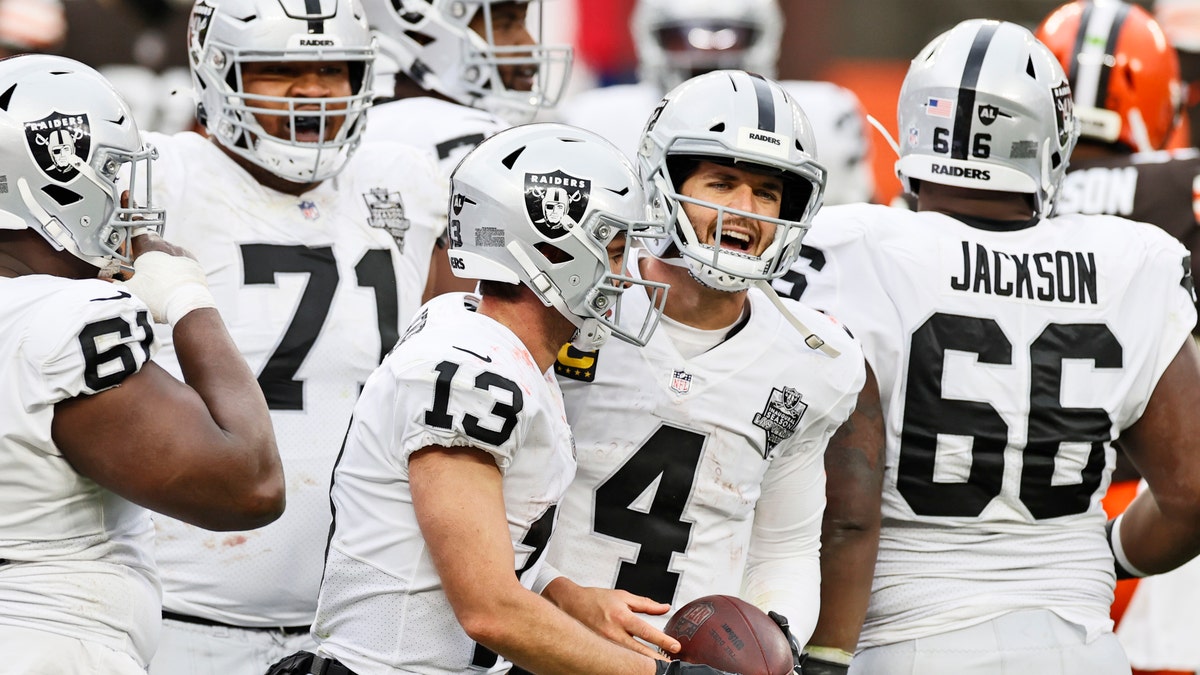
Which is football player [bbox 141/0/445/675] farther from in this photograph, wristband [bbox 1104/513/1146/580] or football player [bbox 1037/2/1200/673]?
football player [bbox 1037/2/1200/673]

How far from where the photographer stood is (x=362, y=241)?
387cm

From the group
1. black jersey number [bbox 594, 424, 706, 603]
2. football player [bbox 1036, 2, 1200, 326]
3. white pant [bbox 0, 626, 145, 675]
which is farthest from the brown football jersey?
white pant [bbox 0, 626, 145, 675]

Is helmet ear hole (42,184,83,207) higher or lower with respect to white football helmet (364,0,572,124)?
higher

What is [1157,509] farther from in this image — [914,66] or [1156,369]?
[914,66]

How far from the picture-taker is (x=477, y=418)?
8.66 ft

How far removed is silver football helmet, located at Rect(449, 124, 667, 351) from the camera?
2.91m

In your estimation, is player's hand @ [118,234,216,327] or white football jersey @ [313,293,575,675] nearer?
white football jersey @ [313,293,575,675]

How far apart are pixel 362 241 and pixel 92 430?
124 centimetres

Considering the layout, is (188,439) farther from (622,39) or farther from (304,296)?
(622,39)

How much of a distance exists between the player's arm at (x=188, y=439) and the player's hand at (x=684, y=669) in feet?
2.59

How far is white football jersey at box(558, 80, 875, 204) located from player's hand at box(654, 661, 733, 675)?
13.3ft

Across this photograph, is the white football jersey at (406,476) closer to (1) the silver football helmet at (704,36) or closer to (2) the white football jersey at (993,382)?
(2) the white football jersey at (993,382)

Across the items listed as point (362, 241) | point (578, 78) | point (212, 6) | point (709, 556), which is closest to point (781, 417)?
point (709, 556)

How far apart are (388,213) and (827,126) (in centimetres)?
344
